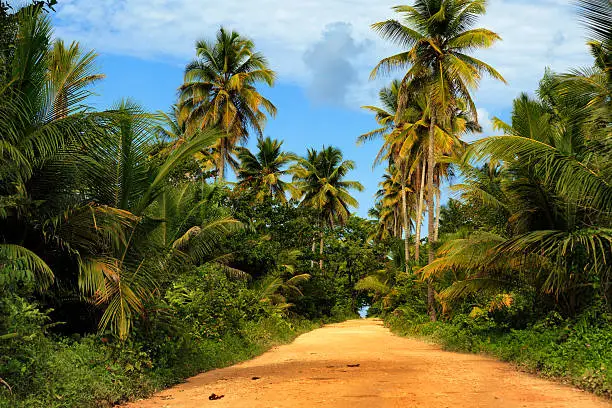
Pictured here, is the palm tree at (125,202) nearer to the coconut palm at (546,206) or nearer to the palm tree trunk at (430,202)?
the coconut palm at (546,206)

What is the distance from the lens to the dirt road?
7.00 metres

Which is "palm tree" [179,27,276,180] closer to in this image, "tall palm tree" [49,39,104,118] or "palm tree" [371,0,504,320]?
"palm tree" [371,0,504,320]

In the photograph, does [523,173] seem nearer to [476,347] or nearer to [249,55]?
[476,347]

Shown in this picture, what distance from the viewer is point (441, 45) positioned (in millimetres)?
21391

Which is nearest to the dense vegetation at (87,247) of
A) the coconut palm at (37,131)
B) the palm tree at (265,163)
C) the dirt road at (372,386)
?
the coconut palm at (37,131)

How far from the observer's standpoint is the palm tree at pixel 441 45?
67.7ft

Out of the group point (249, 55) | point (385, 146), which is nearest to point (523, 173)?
point (249, 55)

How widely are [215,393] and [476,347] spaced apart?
8.27 meters

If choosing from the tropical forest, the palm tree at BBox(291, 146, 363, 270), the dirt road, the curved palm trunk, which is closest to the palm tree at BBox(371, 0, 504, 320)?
the curved palm trunk

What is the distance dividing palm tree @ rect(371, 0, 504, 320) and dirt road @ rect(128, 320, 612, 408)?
10931mm

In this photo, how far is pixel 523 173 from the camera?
1136 centimetres

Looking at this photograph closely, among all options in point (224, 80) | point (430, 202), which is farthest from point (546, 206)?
point (224, 80)

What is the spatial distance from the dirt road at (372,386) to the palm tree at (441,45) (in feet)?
35.9

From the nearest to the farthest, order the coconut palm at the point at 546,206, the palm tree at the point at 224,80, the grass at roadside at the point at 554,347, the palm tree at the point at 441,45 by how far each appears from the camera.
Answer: the grass at roadside at the point at 554,347 < the coconut palm at the point at 546,206 < the palm tree at the point at 441,45 < the palm tree at the point at 224,80
